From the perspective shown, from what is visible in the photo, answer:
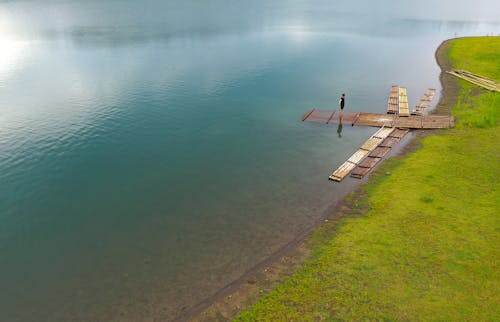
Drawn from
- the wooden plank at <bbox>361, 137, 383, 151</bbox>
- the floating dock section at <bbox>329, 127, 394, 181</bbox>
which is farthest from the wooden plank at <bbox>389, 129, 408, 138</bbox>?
the wooden plank at <bbox>361, 137, 383, 151</bbox>

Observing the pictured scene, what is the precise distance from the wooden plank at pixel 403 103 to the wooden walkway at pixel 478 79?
13.8 metres

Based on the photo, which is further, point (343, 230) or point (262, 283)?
point (343, 230)

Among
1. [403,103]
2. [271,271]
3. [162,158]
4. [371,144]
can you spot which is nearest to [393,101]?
[403,103]

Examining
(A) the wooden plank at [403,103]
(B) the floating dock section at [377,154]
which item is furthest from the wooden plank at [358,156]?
(A) the wooden plank at [403,103]

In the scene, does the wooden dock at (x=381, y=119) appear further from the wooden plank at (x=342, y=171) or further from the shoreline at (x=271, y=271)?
the shoreline at (x=271, y=271)

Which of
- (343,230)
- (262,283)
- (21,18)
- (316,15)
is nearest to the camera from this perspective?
(262,283)

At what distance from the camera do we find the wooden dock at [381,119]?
48.3m

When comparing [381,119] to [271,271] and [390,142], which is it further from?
[271,271]

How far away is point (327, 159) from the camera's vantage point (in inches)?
1656

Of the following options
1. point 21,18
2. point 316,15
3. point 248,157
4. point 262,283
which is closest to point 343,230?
point 262,283

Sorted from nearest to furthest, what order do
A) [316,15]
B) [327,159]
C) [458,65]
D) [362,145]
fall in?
1. [327,159]
2. [362,145]
3. [458,65]
4. [316,15]

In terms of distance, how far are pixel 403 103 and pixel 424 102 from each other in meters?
4.08

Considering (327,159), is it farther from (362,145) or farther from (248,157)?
(248,157)

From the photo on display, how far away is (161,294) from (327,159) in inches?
1043
